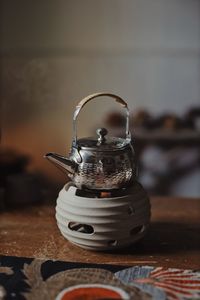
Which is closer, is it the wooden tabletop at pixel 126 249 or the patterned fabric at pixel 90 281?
the patterned fabric at pixel 90 281

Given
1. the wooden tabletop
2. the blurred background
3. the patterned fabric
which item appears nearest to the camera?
the patterned fabric

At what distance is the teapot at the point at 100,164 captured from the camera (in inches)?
33.3

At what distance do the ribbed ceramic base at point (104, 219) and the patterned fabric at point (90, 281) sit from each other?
6cm

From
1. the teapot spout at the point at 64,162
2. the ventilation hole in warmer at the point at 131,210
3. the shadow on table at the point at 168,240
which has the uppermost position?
the teapot spout at the point at 64,162

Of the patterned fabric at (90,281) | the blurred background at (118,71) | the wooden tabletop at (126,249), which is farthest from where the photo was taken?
the blurred background at (118,71)

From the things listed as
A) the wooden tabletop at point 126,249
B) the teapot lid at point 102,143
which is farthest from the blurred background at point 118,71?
the teapot lid at point 102,143

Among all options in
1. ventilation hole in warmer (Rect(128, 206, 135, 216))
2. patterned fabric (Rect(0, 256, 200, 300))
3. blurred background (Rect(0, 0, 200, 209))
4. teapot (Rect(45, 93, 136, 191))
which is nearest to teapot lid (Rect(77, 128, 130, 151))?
teapot (Rect(45, 93, 136, 191))

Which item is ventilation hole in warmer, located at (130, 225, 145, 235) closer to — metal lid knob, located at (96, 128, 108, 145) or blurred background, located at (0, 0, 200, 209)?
metal lid knob, located at (96, 128, 108, 145)

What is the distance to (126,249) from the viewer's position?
0.87 meters

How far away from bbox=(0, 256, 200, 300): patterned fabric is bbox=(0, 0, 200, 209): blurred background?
1546 mm

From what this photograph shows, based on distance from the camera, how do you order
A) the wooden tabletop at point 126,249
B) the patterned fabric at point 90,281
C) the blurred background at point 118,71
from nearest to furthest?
1. the patterned fabric at point 90,281
2. the wooden tabletop at point 126,249
3. the blurred background at point 118,71

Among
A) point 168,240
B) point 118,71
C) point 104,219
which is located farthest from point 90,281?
point 118,71

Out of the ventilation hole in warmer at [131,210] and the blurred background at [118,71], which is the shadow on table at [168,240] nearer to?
the ventilation hole in warmer at [131,210]

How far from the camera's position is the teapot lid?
864mm
